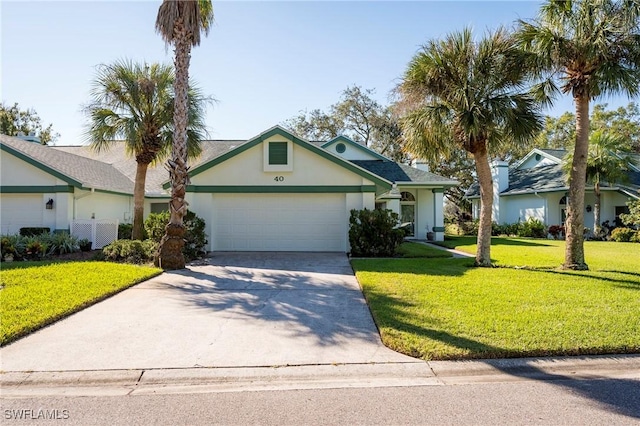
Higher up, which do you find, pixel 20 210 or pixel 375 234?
pixel 20 210

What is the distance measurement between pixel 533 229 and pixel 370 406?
78.1ft

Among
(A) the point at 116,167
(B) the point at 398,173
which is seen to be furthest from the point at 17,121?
(B) the point at 398,173

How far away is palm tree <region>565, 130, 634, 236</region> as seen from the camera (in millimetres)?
21250

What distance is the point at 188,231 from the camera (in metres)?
12.7

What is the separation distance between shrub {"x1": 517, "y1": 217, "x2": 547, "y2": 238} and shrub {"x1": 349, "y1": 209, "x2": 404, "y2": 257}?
14.8 metres

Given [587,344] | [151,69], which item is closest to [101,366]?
[587,344]

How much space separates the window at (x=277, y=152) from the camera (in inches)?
559

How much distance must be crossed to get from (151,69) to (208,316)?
431 inches

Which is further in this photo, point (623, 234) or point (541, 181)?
point (541, 181)

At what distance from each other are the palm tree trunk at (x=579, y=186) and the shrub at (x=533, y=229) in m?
14.4

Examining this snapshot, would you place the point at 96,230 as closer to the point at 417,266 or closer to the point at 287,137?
the point at 287,137

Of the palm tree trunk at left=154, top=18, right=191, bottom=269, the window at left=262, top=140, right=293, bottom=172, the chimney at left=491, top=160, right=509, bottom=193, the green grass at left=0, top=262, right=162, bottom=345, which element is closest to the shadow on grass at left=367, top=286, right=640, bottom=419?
the green grass at left=0, top=262, right=162, bottom=345

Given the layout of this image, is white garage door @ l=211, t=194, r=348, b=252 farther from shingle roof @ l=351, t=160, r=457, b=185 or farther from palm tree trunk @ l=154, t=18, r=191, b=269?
shingle roof @ l=351, t=160, r=457, b=185

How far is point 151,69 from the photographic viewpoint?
13.7 m
